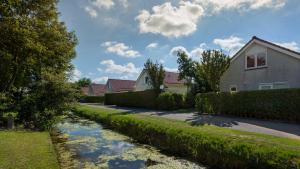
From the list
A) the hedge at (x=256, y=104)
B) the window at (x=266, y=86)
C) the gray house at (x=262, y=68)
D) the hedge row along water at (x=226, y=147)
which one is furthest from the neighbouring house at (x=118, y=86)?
the hedge row along water at (x=226, y=147)

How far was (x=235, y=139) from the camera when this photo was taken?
27.8 feet

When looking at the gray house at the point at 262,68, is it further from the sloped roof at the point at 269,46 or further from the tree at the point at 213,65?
the tree at the point at 213,65

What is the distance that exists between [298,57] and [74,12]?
15.5 meters

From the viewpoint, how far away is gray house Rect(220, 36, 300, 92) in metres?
17.9

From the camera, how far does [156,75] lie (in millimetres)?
28328

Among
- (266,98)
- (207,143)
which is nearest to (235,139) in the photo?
(207,143)

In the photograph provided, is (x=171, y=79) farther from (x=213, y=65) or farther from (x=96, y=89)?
(x=96, y=89)

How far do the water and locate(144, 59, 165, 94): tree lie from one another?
47.9ft

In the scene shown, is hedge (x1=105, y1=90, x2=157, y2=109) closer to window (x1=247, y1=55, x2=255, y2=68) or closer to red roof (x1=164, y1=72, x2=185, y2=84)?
red roof (x1=164, y1=72, x2=185, y2=84)

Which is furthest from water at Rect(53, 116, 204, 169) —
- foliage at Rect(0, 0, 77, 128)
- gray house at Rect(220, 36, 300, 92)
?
gray house at Rect(220, 36, 300, 92)

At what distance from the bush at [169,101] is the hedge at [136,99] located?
1.73m

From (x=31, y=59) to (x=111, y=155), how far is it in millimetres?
9343

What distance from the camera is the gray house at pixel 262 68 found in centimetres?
1791

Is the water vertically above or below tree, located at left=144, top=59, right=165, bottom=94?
below
